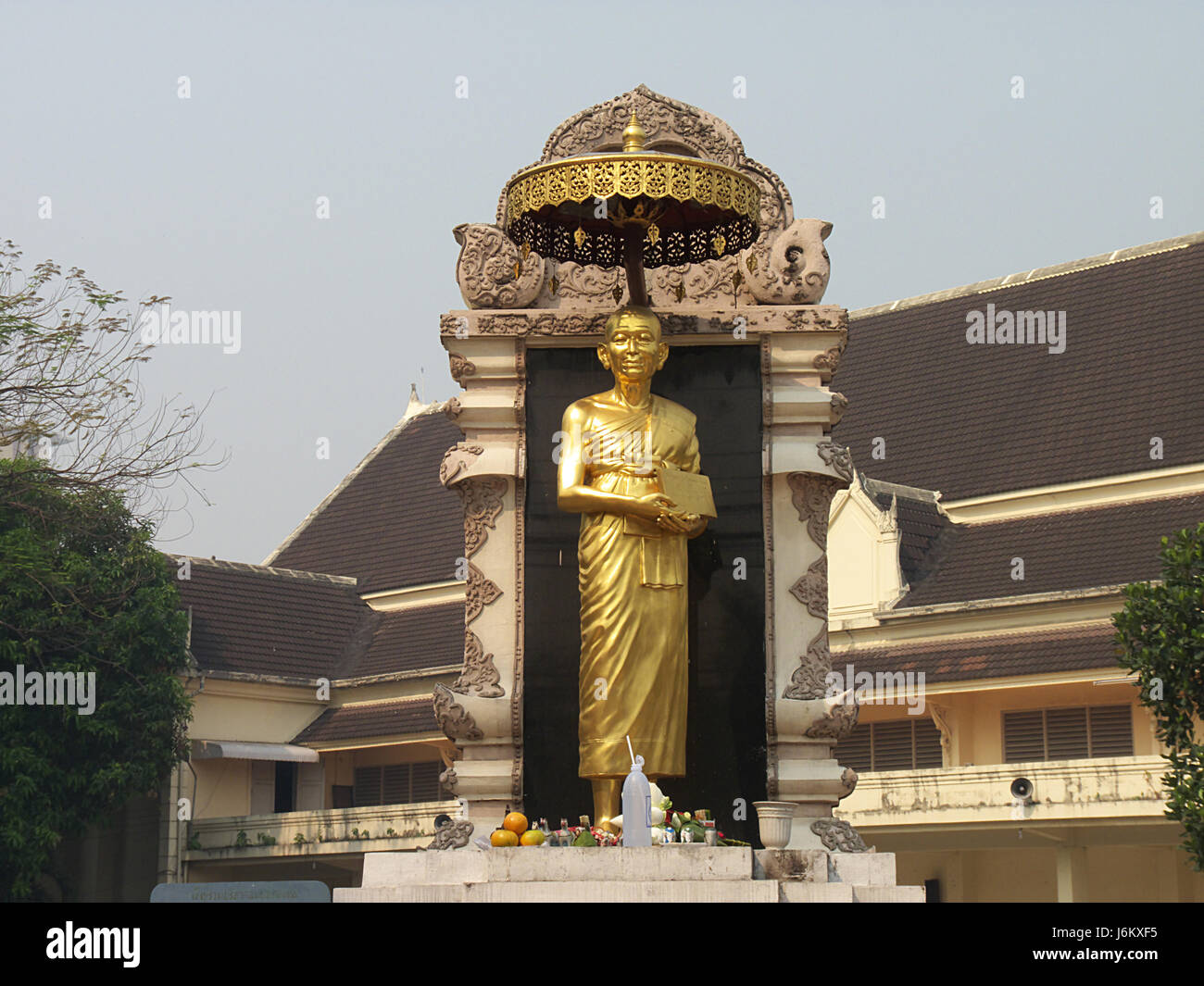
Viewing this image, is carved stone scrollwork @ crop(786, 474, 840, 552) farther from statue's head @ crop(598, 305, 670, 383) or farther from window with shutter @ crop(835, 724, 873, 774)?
window with shutter @ crop(835, 724, 873, 774)

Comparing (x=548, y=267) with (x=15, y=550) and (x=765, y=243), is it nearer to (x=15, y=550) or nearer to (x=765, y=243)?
(x=765, y=243)

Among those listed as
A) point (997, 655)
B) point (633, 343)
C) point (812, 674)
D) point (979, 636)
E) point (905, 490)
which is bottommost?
point (812, 674)

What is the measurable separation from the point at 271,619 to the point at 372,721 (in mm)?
2873

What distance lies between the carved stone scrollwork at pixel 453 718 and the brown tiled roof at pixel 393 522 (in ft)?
59.4

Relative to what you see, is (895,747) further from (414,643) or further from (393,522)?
(393,522)

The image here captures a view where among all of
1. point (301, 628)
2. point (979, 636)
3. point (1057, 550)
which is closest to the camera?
point (979, 636)

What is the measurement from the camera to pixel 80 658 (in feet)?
83.7

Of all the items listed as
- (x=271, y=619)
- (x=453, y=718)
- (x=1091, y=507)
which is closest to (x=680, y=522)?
(x=453, y=718)

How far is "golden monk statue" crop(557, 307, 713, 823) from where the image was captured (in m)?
11.8

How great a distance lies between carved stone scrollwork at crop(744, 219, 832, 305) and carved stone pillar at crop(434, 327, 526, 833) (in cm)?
169

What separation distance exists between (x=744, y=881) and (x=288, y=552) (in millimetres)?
25334

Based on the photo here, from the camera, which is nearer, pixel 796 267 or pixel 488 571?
pixel 488 571
